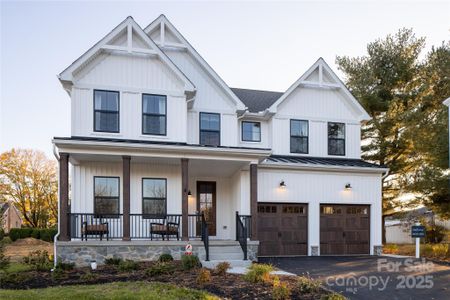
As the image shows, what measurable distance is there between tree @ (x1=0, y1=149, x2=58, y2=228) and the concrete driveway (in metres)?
29.6

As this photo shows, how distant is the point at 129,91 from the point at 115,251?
574 centimetres

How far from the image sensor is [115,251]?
38.4 ft

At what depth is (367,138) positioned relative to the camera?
2089 cm

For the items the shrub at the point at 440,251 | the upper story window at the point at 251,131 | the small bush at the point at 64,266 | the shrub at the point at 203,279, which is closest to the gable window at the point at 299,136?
the upper story window at the point at 251,131

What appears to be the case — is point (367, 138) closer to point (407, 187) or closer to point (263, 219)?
point (407, 187)

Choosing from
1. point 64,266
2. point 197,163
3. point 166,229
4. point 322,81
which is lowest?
point 64,266

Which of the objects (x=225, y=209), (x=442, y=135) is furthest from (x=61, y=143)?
(x=442, y=135)

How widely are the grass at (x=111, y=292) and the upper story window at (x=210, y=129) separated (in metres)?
7.96

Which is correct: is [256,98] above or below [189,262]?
above

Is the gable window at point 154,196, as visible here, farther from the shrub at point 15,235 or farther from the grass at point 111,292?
the shrub at point 15,235

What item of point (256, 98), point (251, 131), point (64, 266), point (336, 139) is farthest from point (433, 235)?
point (64, 266)

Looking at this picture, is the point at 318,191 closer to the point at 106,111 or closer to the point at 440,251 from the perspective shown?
the point at 440,251

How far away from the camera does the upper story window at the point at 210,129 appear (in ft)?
51.0

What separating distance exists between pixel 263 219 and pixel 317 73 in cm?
751
